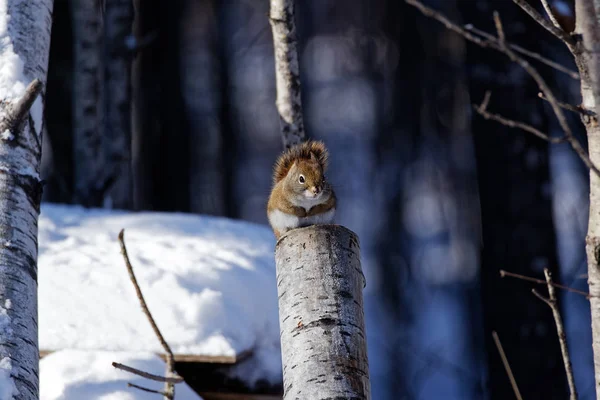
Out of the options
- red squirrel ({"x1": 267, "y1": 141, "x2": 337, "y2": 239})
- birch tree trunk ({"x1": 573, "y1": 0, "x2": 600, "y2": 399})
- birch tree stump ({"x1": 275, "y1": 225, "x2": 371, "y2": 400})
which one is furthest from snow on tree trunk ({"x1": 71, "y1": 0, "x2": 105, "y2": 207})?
birch tree trunk ({"x1": 573, "y1": 0, "x2": 600, "y2": 399})

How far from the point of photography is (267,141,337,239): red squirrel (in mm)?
2199

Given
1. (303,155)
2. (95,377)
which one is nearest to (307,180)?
(303,155)

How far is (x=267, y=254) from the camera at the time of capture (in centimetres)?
373

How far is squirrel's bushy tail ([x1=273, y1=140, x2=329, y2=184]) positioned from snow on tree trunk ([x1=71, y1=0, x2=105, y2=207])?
8.40 ft

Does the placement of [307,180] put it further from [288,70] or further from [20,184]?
[288,70]

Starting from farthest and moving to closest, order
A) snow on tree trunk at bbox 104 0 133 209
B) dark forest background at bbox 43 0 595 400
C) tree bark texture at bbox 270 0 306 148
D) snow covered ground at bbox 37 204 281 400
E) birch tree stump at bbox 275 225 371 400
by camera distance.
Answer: dark forest background at bbox 43 0 595 400, snow on tree trunk at bbox 104 0 133 209, tree bark texture at bbox 270 0 306 148, snow covered ground at bbox 37 204 281 400, birch tree stump at bbox 275 225 371 400

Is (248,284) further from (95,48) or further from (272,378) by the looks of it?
(95,48)

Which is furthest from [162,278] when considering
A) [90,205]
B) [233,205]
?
[233,205]

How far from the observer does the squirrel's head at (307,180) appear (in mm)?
2186

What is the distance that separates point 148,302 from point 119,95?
2370mm

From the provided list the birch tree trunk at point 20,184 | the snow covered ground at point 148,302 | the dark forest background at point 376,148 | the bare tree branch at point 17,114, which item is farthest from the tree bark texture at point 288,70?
the dark forest background at point 376,148

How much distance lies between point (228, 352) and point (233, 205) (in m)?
3.39

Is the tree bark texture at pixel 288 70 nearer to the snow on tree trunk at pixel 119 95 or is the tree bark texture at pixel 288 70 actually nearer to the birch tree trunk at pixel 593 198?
the birch tree trunk at pixel 593 198

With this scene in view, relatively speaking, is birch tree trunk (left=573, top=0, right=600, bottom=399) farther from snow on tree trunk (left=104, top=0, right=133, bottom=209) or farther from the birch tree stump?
snow on tree trunk (left=104, top=0, right=133, bottom=209)
